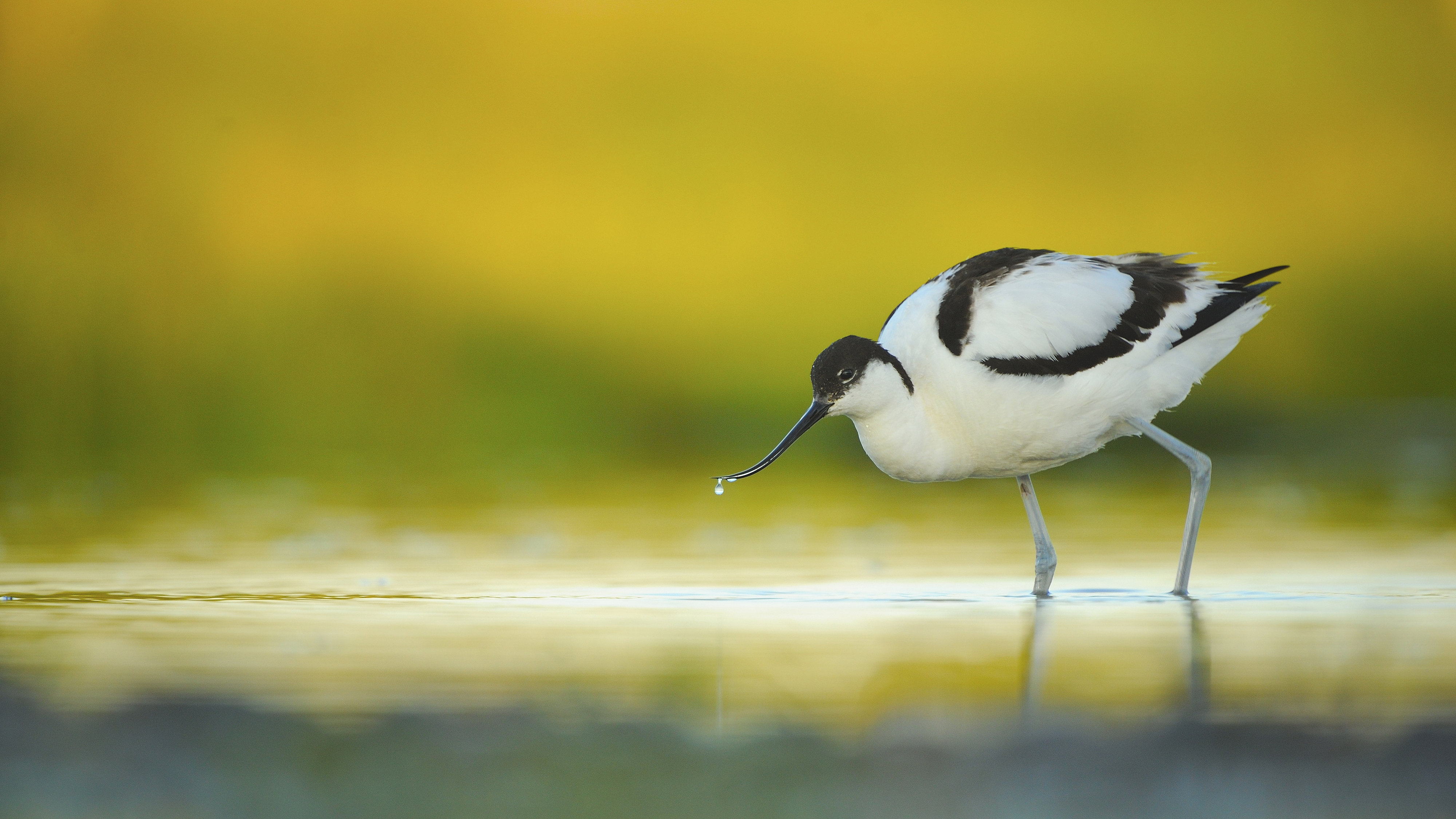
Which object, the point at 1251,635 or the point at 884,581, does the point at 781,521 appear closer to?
the point at 884,581

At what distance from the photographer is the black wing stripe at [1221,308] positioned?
6.81 metres

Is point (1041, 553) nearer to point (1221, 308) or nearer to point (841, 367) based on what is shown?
point (841, 367)

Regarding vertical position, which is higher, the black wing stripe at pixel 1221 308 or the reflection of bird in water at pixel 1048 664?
the black wing stripe at pixel 1221 308

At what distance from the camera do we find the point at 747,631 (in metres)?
5.23

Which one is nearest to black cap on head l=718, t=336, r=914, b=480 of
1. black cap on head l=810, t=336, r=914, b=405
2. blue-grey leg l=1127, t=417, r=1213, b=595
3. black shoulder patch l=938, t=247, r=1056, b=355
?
black cap on head l=810, t=336, r=914, b=405

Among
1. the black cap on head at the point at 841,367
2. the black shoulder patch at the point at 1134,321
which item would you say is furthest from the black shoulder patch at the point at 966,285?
the black cap on head at the point at 841,367

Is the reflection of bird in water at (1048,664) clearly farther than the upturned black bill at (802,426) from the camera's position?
No

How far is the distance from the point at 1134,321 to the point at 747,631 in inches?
97.3

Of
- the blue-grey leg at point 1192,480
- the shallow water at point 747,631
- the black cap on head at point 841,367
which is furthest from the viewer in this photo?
the black cap on head at point 841,367

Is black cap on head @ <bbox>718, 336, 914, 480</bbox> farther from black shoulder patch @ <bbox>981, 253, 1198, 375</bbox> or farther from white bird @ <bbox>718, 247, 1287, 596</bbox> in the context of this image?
black shoulder patch @ <bbox>981, 253, 1198, 375</bbox>

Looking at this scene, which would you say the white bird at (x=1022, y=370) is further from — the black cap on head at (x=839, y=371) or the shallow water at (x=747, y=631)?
the shallow water at (x=747, y=631)

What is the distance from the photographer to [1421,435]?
14719 mm

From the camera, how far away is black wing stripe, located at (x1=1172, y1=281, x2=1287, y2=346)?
6809mm

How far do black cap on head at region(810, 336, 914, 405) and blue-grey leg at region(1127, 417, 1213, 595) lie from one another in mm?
1214
